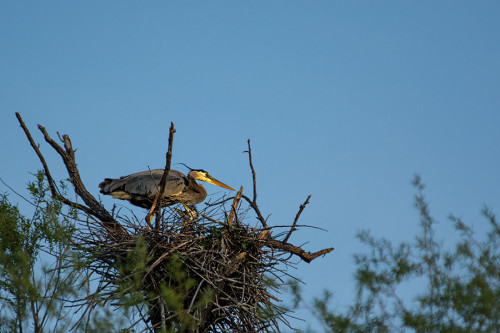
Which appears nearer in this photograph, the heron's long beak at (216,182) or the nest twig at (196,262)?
the nest twig at (196,262)

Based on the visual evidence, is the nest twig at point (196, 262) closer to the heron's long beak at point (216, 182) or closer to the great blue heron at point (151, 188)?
the great blue heron at point (151, 188)

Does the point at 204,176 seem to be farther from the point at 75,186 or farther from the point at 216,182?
the point at 75,186

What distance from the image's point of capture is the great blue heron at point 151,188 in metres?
9.85

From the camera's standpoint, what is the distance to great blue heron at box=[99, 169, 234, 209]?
32.3 feet

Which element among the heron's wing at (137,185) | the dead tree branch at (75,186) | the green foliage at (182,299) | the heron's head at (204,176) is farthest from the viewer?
the heron's head at (204,176)

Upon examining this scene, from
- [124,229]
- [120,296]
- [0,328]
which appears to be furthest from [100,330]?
[124,229]

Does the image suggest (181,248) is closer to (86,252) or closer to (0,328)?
(86,252)

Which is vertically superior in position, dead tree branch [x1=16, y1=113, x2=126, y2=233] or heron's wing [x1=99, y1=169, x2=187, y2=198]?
heron's wing [x1=99, y1=169, x2=187, y2=198]

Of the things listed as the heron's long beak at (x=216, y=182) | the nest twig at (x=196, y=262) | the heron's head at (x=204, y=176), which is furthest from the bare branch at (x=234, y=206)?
the heron's long beak at (x=216, y=182)

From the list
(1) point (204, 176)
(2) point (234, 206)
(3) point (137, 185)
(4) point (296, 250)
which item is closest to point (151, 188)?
(3) point (137, 185)

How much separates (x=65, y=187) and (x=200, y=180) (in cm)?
389

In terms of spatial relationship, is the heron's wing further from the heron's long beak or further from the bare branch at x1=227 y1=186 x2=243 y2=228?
the heron's long beak

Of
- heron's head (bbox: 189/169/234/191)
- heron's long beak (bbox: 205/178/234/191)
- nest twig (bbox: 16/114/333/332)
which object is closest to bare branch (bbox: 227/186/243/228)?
nest twig (bbox: 16/114/333/332)

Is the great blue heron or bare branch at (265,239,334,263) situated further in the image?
the great blue heron
